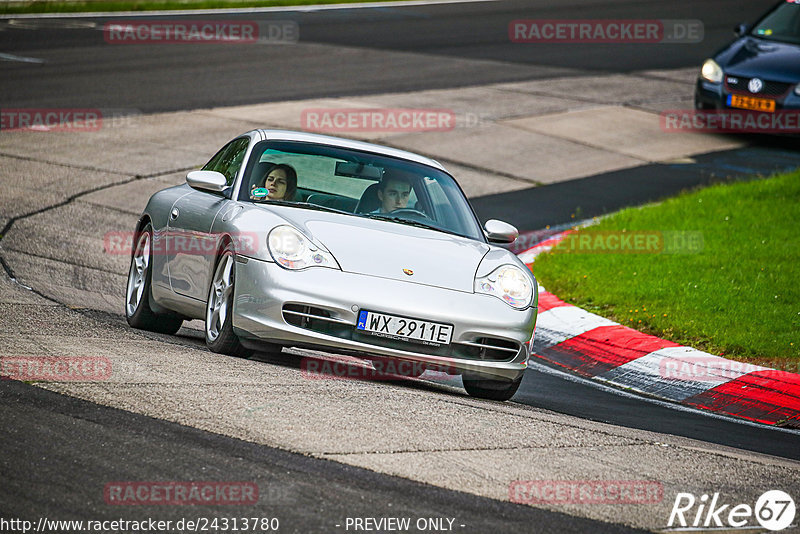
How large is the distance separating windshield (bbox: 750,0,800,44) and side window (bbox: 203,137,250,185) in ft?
41.1

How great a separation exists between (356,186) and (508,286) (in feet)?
4.39

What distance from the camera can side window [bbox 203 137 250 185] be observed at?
784 cm

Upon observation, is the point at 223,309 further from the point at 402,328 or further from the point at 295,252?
the point at 402,328

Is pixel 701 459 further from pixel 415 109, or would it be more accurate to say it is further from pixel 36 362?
pixel 415 109

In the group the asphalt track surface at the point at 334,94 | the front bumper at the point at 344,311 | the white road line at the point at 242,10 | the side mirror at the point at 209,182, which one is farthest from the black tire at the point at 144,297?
the white road line at the point at 242,10

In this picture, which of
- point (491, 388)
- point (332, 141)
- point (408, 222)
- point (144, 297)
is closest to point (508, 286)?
point (491, 388)

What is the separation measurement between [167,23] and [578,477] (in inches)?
885

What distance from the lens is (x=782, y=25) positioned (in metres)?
18.8

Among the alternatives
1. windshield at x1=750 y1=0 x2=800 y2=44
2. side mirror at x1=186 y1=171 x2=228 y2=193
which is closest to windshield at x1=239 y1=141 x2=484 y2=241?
side mirror at x1=186 y1=171 x2=228 y2=193

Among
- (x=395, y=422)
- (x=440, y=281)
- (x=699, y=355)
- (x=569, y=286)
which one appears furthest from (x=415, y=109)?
(x=395, y=422)

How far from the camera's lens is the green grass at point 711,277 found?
906 cm

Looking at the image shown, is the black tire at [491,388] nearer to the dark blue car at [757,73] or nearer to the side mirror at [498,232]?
the side mirror at [498,232]

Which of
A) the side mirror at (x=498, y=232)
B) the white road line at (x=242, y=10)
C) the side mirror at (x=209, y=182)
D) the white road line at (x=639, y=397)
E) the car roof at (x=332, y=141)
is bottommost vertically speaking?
the white road line at (x=639, y=397)

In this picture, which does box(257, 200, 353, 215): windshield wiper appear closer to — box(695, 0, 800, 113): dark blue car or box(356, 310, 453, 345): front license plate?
box(356, 310, 453, 345): front license plate
